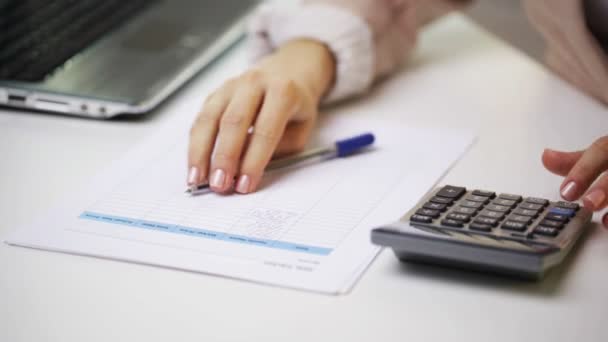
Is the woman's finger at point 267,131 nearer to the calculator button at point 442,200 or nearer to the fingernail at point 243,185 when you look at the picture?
the fingernail at point 243,185

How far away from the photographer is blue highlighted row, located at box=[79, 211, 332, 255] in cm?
56

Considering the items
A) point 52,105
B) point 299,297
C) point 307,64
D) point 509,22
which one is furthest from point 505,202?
point 509,22

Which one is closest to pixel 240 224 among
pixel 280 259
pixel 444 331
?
pixel 280 259

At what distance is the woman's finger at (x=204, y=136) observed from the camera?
0.66 metres

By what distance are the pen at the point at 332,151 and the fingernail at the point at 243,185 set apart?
5 cm

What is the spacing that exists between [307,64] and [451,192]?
0.30 meters

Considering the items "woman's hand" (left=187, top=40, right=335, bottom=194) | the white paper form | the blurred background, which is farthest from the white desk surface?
the blurred background

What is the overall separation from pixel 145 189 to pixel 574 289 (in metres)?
0.34

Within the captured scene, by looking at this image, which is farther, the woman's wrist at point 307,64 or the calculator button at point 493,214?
the woman's wrist at point 307,64

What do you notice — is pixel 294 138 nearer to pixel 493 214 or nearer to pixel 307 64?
pixel 307 64

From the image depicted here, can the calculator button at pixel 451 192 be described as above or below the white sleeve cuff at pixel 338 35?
below

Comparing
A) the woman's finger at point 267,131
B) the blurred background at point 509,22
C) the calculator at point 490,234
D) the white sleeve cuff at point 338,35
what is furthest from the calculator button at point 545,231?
the blurred background at point 509,22

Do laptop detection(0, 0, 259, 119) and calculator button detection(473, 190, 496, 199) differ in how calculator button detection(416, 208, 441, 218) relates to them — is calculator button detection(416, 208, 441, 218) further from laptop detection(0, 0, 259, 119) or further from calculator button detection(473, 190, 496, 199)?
laptop detection(0, 0, 259, 119)

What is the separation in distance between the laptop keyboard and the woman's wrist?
0.74 ft
